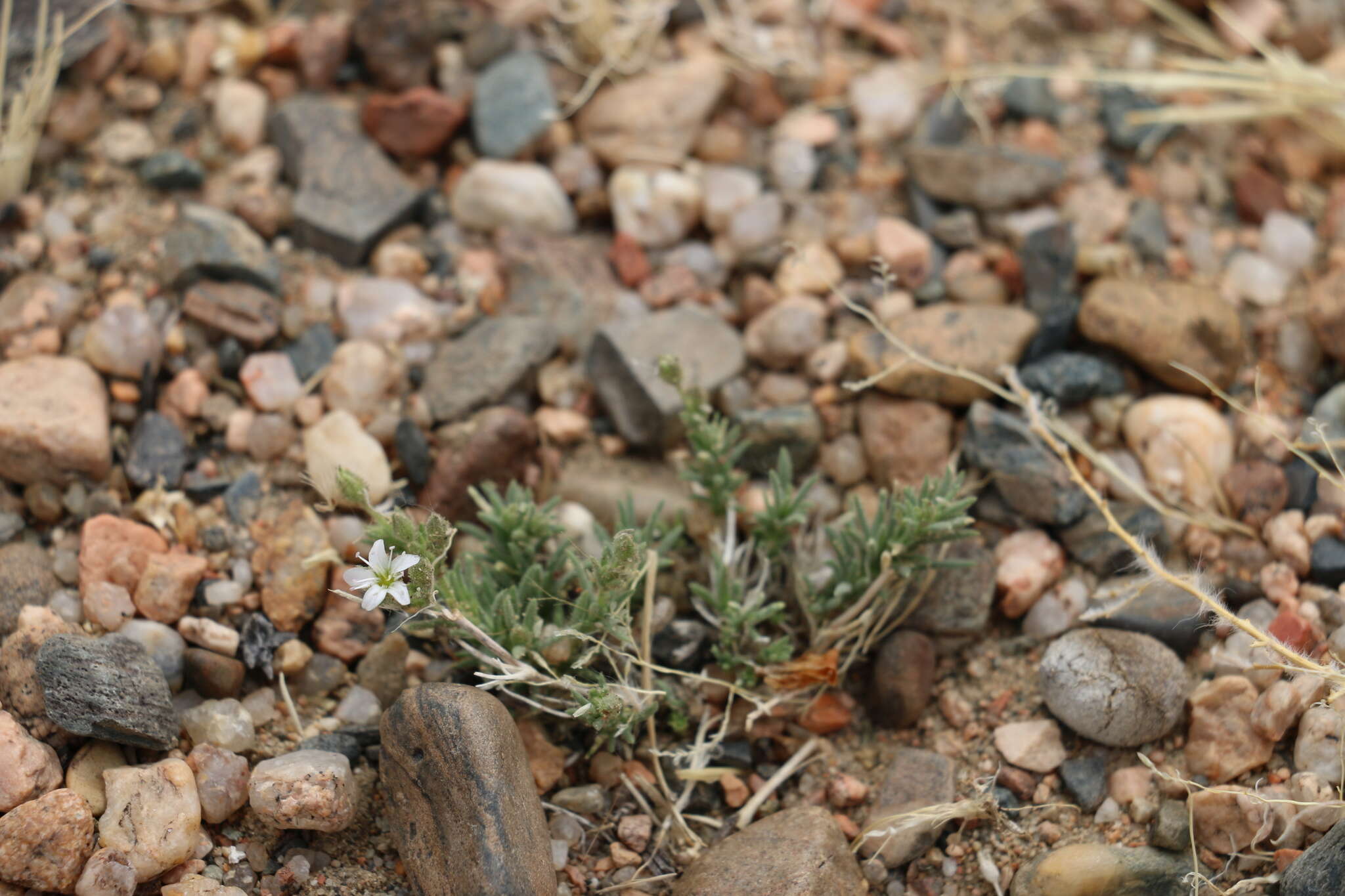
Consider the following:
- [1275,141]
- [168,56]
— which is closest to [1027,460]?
[1275,141]

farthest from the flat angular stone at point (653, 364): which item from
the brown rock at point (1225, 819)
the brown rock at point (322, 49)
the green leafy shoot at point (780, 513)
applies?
the brown rock at point (1225, 819)

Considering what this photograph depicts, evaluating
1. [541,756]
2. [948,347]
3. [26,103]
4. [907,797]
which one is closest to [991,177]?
[948,347]

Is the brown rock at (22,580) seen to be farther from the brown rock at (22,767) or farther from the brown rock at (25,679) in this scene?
the brown rock at (22,767)

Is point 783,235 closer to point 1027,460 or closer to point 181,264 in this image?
point 1027,460

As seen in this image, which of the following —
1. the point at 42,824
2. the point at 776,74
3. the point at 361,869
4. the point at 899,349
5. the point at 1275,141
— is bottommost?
the point at 361,869

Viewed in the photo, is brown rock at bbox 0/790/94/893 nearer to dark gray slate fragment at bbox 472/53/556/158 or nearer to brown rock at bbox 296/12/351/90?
dark gray slate fragment at bbox 472/53/556/158

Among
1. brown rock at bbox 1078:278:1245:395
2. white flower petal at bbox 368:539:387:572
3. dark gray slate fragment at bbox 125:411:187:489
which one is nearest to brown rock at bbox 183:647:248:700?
dark gray slate fragment at bbox 125:411:187:489

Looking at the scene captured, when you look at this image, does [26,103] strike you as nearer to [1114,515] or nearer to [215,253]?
[215,253]
